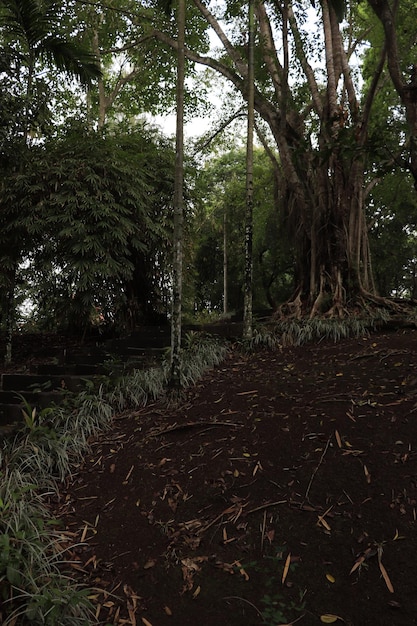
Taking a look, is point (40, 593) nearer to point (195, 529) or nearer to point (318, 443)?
point (195, 529)

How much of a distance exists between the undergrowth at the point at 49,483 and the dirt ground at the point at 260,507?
139mm

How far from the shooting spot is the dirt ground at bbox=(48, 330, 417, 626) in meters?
2.08

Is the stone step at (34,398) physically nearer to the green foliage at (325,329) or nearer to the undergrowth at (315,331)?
the undergrowth at (315,331)

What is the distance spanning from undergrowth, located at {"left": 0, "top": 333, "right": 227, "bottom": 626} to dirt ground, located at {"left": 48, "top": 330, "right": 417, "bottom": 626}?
0.46 feet

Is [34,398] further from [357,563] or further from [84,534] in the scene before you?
[357,563]

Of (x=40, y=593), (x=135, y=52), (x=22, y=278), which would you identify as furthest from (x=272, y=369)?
(x=135, y=52)

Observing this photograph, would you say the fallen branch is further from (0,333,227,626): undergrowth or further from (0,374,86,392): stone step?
(0,374,86,392): stone step

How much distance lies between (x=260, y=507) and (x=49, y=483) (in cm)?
146

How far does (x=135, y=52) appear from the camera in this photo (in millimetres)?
9062

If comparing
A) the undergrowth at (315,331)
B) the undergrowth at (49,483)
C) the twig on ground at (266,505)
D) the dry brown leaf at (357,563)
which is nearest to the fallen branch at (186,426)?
the undergrowth at (49,483)

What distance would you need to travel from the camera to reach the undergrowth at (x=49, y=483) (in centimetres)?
201

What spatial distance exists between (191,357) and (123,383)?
87 cm

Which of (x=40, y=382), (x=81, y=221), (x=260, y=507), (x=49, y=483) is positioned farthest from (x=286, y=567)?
(x=81, y=221)

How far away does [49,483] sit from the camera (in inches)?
122
